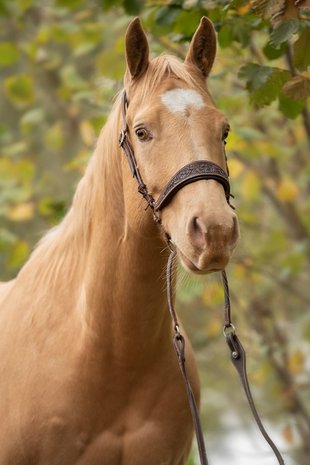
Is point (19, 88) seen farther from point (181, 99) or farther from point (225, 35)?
point (181, 99)

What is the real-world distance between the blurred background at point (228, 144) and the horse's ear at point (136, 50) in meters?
0.45

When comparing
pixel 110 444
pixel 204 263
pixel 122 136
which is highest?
pixel 122 136

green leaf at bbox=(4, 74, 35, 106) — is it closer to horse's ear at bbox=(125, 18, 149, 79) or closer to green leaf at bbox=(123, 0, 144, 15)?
green leaf at bbox=(123, 0, 144, 15)

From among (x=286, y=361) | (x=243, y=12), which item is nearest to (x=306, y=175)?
(x=286, y=361)

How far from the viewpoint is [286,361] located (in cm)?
907

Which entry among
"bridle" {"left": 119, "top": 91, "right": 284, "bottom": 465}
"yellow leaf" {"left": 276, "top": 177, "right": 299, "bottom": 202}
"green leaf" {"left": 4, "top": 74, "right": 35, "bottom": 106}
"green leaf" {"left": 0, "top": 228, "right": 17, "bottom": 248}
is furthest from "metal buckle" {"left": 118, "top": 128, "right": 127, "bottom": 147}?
"yellow leaf" {"left": 276, "top": 177, "right": 299, "bottom": 202}

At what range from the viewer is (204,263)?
2936 millimetres

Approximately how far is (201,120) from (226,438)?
1176cm

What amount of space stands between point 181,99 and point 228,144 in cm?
272

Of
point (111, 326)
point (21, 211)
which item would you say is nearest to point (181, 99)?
point (111, 326)

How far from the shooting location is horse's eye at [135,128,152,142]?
10.6 feet

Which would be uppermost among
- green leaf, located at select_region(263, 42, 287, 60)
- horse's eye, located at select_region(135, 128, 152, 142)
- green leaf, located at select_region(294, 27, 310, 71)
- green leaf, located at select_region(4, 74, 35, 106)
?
green leaf, located at select_region(4, 74, 35, 106)

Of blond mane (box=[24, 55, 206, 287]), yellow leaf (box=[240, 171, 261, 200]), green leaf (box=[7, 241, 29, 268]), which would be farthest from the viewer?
yellow leaf (box=[240, 171, 261, 200])

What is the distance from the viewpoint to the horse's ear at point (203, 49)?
3500mm
